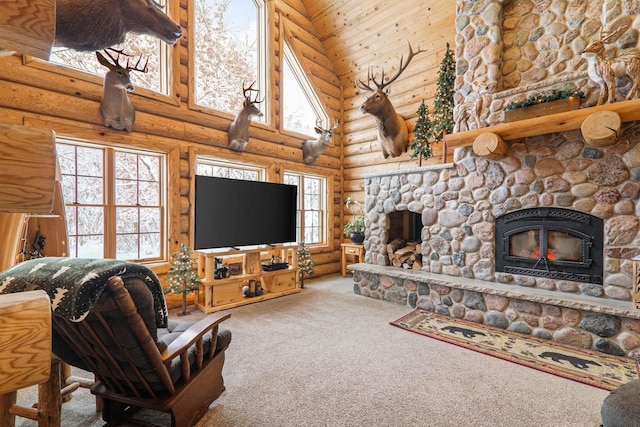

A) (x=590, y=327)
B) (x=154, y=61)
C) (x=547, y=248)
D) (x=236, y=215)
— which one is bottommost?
(x=590, y=327)

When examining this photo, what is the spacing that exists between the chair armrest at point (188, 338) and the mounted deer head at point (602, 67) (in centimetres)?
395

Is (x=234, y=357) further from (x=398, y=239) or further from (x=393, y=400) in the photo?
(x=398, y=239)

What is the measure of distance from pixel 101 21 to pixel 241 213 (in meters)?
2.56

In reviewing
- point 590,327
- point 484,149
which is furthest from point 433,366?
point 484,149

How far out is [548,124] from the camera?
307cm

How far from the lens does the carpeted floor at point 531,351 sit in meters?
2.37

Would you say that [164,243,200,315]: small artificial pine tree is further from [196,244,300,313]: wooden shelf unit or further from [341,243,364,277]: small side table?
[341,243,364,277]: small side table

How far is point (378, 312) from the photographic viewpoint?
12.5 ft

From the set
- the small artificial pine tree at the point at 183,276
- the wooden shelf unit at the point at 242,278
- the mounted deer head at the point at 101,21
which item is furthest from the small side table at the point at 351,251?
the mounted deer head at the point at 101,21

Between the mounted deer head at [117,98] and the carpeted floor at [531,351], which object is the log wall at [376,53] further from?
the mounted deer head at [117,98]

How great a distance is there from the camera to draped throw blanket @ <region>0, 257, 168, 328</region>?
3.59ft

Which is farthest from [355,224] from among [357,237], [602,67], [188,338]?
[188,338]

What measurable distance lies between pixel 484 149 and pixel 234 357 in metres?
3.33

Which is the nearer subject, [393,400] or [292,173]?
[393,400]
